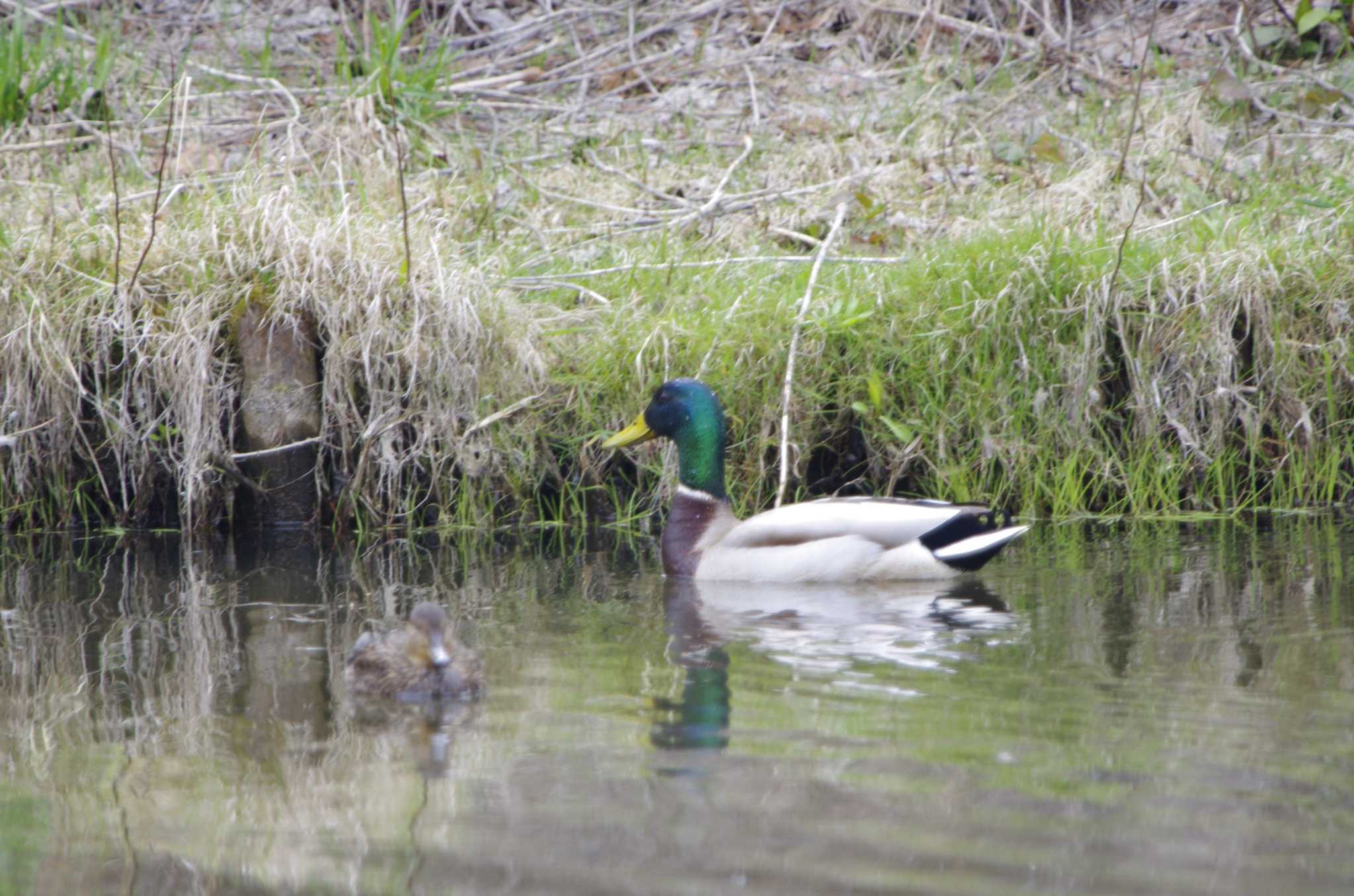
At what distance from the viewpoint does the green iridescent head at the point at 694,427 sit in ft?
20.2

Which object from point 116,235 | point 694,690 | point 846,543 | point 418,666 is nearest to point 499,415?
point 846,543

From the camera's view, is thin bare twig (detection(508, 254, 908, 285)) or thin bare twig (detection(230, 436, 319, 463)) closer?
thin bare twig (detection(230, 436, 319, 463))

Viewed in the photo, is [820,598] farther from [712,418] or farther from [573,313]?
[573,313]

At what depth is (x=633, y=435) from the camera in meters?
6.30

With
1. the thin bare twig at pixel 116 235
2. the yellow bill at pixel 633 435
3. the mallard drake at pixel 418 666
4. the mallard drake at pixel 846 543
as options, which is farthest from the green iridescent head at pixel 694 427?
the thin bare twig at pixel 116 235

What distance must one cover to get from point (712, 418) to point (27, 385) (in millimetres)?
2934

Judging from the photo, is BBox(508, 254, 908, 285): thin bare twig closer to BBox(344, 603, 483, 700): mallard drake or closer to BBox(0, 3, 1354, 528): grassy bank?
BBox(0, 3, 1354, 528): grassy bank

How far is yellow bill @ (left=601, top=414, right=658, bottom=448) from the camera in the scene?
627 centimetres

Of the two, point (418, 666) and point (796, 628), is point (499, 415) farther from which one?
point (418, 666)

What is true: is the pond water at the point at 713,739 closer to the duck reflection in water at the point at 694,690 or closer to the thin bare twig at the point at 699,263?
the duck reflection in water at the point at 694,690

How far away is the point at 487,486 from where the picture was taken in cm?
684

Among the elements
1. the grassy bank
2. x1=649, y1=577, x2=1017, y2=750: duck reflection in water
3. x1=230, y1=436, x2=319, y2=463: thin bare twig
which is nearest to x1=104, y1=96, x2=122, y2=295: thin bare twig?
the grassy bank

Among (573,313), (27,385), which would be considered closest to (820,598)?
(573,313)

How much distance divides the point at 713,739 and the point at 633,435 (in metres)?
2.96
